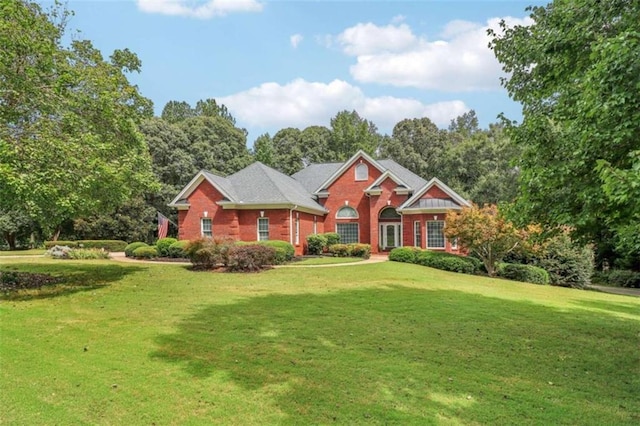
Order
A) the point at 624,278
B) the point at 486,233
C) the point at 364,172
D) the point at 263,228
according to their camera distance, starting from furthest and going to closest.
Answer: the point at 364,172, the point at 263,228, the point at 624,278, the point at 486,233

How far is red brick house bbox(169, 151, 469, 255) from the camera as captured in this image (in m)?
27.0

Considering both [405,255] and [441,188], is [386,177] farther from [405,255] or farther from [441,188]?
[405,255]

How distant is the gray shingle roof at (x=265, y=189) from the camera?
88.7ft

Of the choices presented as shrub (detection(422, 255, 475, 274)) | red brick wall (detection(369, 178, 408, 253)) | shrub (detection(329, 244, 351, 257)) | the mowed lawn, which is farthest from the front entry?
the mowed lawn

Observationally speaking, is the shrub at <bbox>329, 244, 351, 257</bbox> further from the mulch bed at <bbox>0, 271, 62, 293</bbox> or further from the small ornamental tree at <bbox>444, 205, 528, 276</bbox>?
the mulch bed at <bbox>0, 271, 62, 293</bbox>

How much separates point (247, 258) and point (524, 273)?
1419 cm

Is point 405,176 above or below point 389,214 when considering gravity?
above

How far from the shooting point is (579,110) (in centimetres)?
603

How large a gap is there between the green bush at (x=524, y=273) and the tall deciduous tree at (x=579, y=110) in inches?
536

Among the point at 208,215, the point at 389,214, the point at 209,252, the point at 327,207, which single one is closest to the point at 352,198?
the point at 327,207

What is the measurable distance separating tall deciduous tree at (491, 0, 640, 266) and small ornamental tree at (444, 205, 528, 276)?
11.7m

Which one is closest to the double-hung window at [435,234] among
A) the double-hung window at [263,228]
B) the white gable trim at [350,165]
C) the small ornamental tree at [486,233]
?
the small ornamental tree at [486,233]

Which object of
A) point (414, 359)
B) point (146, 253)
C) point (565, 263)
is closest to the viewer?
point (414, 359)

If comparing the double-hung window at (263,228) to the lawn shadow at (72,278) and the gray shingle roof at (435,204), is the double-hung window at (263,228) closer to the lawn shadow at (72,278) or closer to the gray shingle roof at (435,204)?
the lawn shadow at (72,278)
